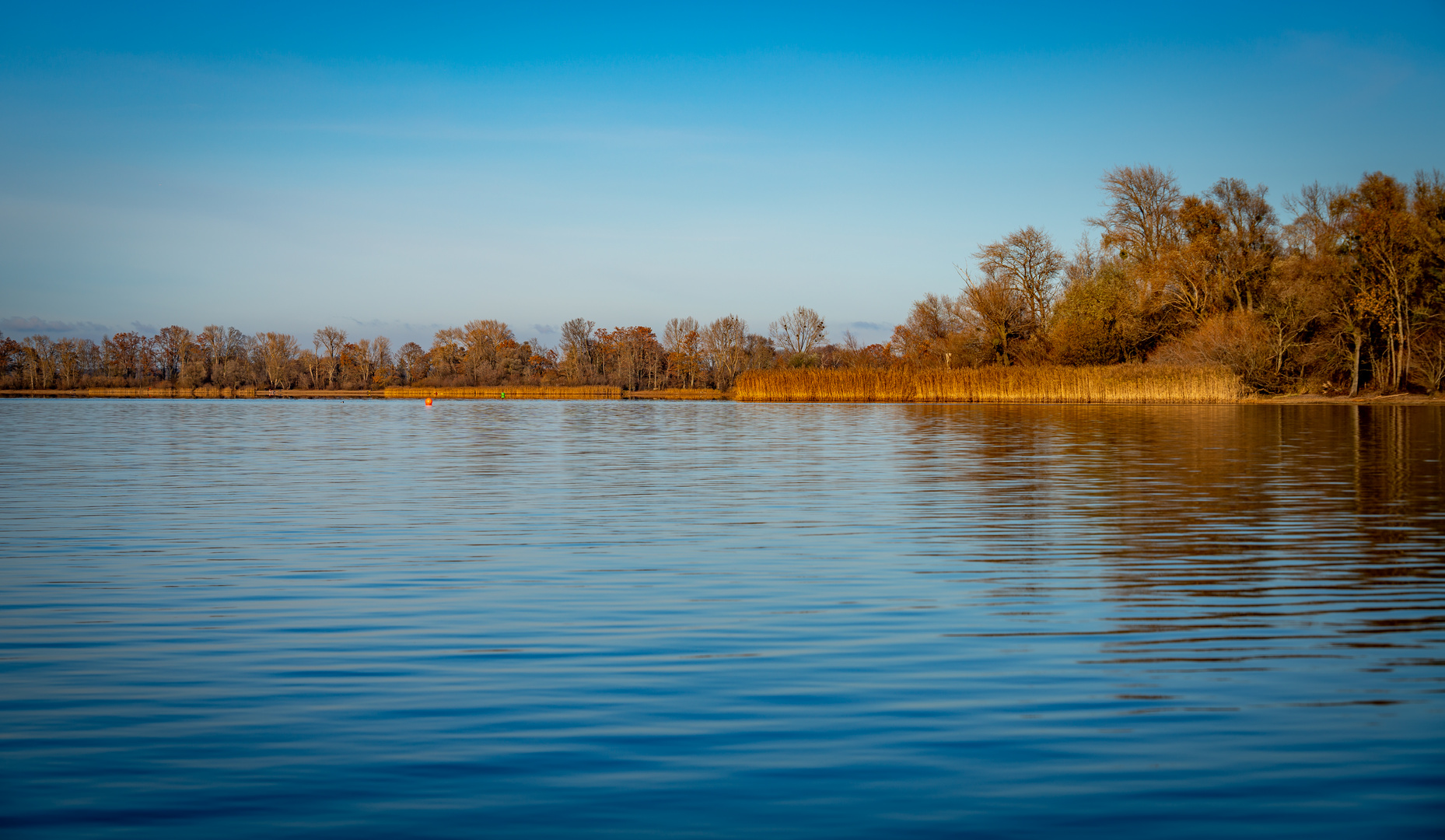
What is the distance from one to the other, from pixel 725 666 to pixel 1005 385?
4975 cm

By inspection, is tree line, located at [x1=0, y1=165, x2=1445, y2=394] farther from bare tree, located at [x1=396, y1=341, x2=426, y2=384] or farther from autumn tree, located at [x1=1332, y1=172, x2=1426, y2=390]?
bare tree, located at [x1=396, y1=341, x2=426, y2=384]

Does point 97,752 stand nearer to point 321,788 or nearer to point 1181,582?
point 321,788

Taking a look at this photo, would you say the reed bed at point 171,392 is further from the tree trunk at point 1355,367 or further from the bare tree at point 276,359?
the tree trunk at point 1355,367

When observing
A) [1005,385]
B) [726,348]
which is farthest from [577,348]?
[1005,385]

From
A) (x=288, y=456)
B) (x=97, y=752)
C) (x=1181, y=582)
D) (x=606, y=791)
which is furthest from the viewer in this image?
(x=288, y=456)

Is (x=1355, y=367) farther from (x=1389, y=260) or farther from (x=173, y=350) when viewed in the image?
(x=173, y=350)

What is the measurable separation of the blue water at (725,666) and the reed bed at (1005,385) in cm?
3756

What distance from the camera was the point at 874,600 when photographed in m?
6.68

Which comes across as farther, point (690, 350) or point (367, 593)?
point (690, 350)

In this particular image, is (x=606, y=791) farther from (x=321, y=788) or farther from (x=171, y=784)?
(x=171, y=784)

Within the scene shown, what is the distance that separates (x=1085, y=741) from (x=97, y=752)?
150 inches

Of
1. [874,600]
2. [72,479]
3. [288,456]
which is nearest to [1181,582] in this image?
[874,600]

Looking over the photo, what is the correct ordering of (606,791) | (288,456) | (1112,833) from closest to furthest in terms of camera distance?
1. (1112,833)
2. (606,791)
3. (288,456)

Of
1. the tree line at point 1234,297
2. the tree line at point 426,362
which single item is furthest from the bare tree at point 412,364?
the tree line at point 1234,297
